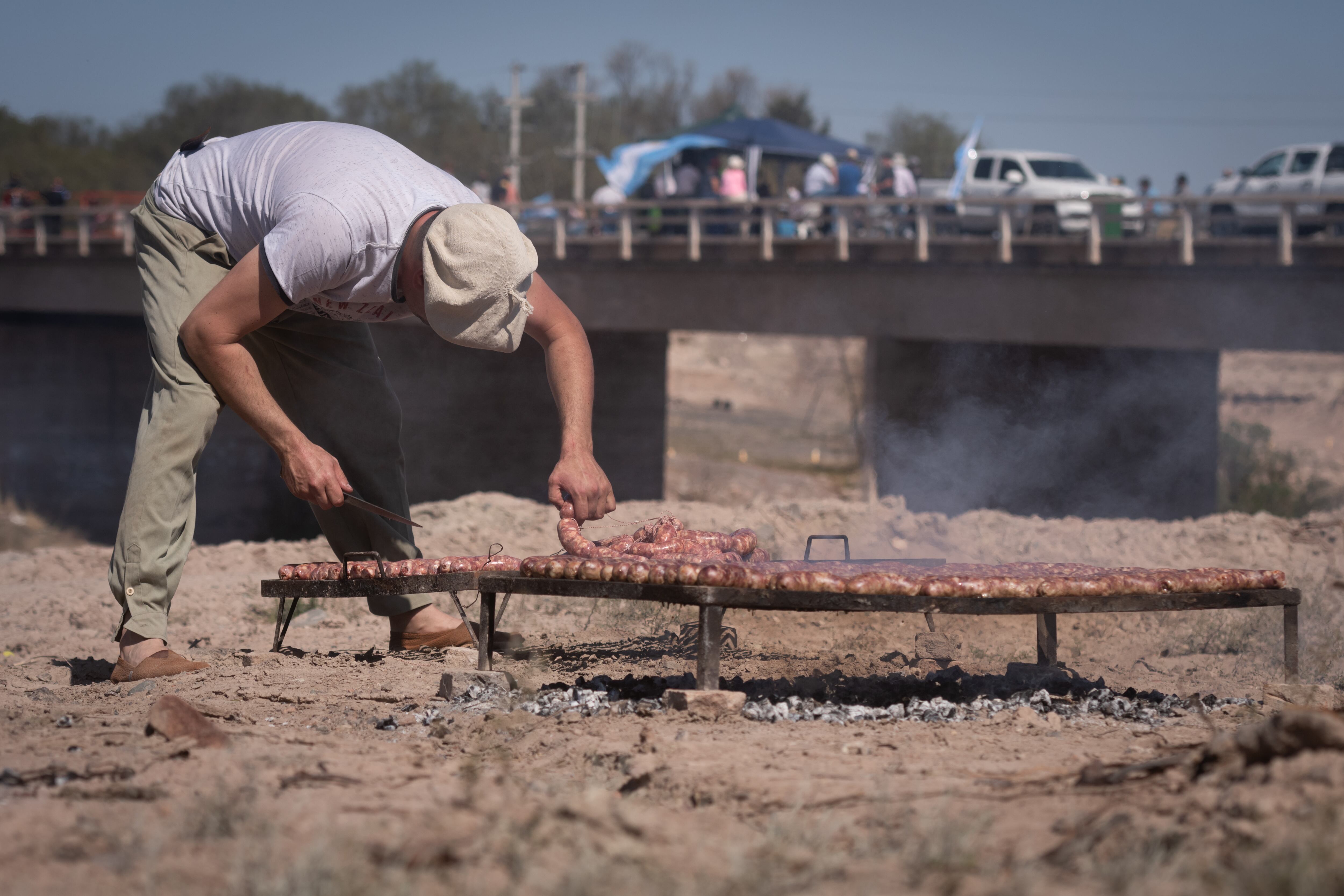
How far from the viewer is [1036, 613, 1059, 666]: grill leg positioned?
448cm

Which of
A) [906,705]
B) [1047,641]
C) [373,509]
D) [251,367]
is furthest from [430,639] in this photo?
[1047,641]

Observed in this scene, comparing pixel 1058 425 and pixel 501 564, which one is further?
pixel 1058 425

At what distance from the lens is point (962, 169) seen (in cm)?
1723

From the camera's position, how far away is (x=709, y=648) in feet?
11.7

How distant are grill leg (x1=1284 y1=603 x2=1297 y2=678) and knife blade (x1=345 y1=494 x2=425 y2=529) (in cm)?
320

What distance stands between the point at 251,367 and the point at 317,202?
2.14ft

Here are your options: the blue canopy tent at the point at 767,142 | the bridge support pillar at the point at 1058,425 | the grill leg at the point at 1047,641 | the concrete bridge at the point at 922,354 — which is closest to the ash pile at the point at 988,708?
the grill leg at the point at 1047,641

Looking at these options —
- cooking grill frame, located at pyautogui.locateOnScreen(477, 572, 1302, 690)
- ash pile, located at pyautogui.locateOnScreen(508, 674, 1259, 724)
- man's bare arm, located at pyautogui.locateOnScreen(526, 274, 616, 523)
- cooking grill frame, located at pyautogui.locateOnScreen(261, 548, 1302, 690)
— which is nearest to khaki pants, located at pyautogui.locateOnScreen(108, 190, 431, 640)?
cooking grill frame, located at pyautogui.locateOnScreen(261, 548, 1302, 690)

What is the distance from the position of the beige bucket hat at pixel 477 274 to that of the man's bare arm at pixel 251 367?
54cm

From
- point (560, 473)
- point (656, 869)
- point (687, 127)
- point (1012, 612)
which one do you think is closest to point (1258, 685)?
point (1012, 612)

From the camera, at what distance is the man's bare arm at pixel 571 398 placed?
382 centimetres

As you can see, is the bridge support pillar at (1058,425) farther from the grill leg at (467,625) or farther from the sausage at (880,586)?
the sausage at (880,586)

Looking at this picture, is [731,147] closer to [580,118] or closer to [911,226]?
[911,226]

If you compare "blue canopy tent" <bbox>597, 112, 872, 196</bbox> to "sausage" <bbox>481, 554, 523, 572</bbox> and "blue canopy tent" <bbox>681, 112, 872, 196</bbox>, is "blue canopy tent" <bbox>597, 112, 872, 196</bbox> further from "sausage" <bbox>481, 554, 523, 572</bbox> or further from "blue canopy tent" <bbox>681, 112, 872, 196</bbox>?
"sausage" <bbox>481, 554, 523, 572</bbox>
